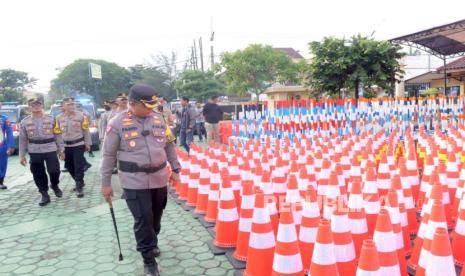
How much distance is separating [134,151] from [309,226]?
5.70ft

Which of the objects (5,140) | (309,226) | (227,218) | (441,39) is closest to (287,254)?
(309,226)

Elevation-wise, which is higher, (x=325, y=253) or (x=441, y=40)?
(x=441, y=40)

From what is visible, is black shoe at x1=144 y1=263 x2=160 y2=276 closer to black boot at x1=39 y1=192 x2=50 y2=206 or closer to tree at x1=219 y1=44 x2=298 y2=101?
black boot at x1=39 y1=192 x2=50 y2=206

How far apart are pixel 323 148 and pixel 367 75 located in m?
8.59

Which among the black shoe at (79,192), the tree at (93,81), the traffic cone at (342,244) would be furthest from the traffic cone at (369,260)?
the tree at (93,81)

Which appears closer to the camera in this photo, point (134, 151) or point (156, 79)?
point (134, 151)

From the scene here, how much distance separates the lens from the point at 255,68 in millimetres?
35281

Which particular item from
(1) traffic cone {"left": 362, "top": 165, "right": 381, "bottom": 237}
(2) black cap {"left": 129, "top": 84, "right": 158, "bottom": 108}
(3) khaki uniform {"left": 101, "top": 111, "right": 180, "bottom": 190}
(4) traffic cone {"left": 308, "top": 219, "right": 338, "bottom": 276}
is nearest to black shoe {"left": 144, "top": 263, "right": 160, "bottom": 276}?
(3) khaki uniform {"left": 101, "top": 111, "right": 180, "bottom": 190}

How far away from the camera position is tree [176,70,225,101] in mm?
43281

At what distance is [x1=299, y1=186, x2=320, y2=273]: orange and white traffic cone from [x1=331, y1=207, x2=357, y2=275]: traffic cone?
0.41m

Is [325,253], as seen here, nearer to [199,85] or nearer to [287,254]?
[287,254]

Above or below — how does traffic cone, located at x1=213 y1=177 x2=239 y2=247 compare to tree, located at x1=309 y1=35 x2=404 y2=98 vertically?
below

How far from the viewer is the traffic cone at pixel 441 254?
7.93 ft

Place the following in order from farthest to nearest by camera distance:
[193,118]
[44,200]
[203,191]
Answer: [193,118]
[44,200]
[203,191]
